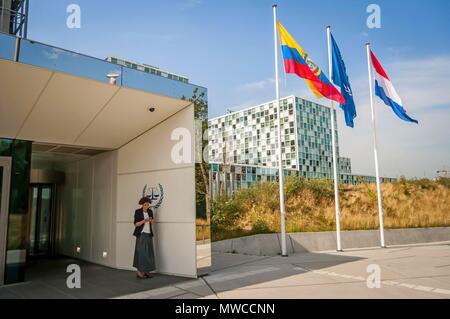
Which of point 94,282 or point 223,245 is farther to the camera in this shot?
point 223,245

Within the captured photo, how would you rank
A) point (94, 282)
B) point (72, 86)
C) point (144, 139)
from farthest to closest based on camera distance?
point (144, 139) → point (94, 282) → point (72, 86)

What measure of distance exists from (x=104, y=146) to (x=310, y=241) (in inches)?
295

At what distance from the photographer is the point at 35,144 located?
8297 millimetres

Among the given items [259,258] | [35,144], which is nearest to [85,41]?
[35,144]

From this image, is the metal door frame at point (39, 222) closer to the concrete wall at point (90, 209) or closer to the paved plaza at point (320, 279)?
the concrete wall at point (90, 209)

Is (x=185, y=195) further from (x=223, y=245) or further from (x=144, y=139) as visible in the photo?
(x=223, y=245)

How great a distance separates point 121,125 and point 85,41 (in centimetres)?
210

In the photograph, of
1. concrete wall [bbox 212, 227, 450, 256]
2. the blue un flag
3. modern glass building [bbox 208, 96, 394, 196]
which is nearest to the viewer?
concrete wall [bbox 212, 227, 450, 256]

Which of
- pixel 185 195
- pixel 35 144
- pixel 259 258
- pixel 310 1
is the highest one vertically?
pixel 310 1

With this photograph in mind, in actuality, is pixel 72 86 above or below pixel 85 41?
below

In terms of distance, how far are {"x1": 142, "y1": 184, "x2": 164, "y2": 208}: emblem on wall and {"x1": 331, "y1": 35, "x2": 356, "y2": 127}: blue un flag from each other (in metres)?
7.28

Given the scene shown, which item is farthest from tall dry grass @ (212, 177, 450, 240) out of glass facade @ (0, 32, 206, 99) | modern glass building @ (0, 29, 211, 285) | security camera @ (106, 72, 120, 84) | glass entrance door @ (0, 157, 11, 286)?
security camera @ (106, 72, 120, 84)

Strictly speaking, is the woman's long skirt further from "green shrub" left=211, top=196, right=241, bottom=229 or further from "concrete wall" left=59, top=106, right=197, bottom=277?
"green shrub" left=211, top=196, right=241, bottom=229

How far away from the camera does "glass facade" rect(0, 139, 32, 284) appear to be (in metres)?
7.18
